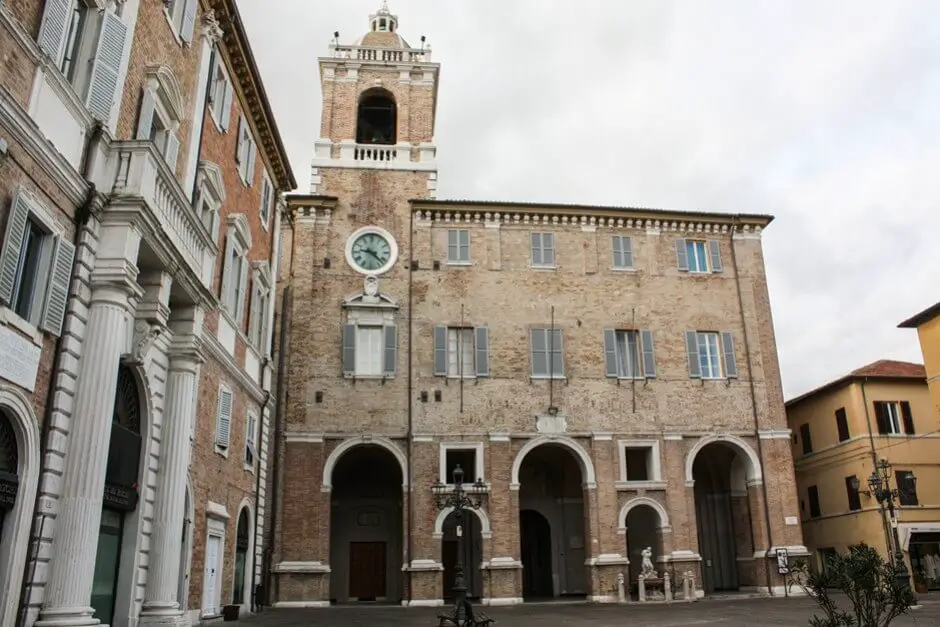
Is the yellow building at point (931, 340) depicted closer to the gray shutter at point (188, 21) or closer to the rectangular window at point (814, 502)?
the rectangular window at point (814, 502)

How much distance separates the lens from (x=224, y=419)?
19.3 m

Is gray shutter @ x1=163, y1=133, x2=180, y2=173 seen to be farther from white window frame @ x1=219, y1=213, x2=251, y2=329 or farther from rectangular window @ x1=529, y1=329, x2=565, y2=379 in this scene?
rectangular window @ x1=529, y1=329, x2=565, y2=379

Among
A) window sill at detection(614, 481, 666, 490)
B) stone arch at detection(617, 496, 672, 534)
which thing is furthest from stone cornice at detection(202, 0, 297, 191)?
stone arch at detection(617, 496, 672, 534)

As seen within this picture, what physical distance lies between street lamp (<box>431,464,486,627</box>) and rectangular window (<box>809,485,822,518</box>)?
1827 centimetres

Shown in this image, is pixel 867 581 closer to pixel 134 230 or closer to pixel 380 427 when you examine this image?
pixel 134 230

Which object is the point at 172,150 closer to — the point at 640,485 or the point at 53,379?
the point at 53,379

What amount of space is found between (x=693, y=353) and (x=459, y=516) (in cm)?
1493

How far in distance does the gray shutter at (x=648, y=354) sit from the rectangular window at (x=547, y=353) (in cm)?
320

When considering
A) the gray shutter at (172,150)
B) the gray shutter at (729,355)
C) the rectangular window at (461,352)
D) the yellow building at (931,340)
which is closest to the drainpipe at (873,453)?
the yellow building at (931,340)

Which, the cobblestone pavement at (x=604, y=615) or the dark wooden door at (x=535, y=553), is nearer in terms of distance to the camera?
the cobblestone pavement at (x=604, y=615)

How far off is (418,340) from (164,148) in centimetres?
1483

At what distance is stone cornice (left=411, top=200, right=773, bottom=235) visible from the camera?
100 feet

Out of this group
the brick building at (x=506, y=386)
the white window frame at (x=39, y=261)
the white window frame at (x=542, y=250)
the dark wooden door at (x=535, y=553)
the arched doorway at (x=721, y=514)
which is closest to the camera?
the white window frame at (x=39, y=261)

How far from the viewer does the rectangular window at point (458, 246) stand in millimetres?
30297
